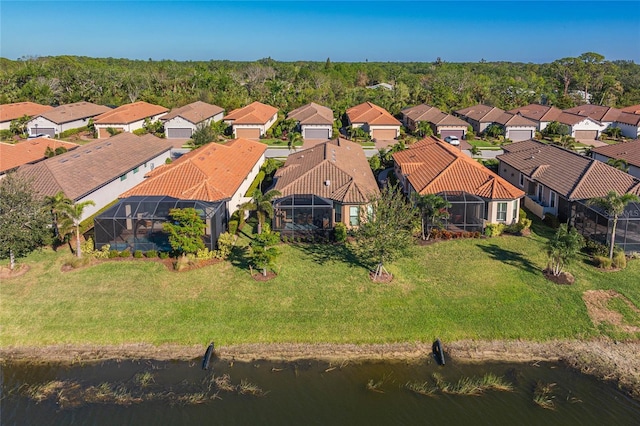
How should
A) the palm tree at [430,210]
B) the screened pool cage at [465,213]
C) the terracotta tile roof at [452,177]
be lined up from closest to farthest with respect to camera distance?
the palm tree at [430,210], the screened pool cage at [465,213], the terracotta tile roof at [452,177]

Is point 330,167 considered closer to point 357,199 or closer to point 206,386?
point 357,199

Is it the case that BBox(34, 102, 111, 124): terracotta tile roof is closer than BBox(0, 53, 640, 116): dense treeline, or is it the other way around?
BBox(34, 102, 111, 124): terracotta tile roof

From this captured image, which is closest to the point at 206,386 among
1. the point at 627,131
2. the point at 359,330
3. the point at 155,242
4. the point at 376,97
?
the point at 359,330

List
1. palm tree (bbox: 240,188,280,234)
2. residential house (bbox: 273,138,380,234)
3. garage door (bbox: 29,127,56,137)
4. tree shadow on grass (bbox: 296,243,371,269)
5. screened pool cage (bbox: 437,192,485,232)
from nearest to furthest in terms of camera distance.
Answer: tree shadow on grass (bbox: 296,243,371,269)
palm tree (bbox: 240,188,280,234)
residential house (bbox: 273,138,380,234)
screened pool cage (bbox: 437,192,485,232)
garage door (bbox: 29,127,56,137)

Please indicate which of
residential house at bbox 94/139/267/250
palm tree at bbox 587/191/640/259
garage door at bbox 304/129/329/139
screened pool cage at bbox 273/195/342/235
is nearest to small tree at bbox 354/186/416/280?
screened pool cage at bbox 273/195/342/235

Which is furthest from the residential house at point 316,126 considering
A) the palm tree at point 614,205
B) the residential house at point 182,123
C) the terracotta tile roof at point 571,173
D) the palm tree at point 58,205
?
the palm tree at point 614,205

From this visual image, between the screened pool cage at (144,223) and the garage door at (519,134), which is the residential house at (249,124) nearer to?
Result: the garage door at (519,134)

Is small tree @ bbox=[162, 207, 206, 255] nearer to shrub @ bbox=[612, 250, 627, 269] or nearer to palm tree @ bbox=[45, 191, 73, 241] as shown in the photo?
palm tree @ bbox=[45, 191, 73, 241]
